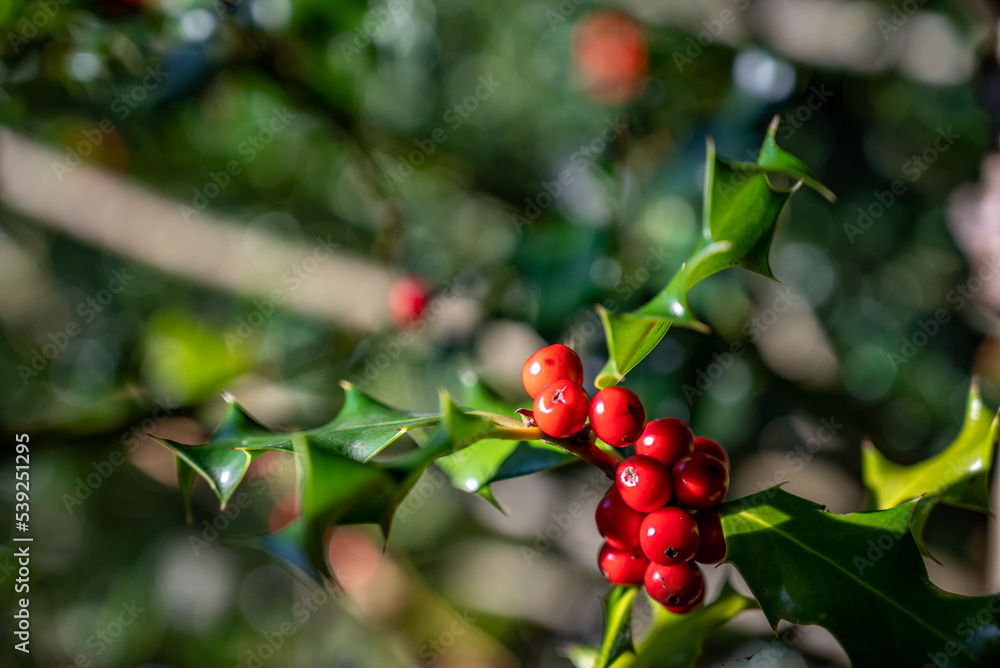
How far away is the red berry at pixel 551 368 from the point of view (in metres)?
0.71

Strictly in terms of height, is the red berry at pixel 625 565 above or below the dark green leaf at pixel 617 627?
above

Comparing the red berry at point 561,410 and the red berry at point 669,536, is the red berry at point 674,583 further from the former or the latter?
the red berry at point 561,410

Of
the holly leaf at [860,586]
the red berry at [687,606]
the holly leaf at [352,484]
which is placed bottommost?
the red berry at [687,606]

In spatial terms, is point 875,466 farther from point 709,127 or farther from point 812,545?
point 709,127

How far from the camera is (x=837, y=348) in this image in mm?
2203

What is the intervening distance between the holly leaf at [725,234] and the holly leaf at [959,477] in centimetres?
36

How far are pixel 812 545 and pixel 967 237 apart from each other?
4.41ft

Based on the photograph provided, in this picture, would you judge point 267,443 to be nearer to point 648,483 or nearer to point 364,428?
point 364,428

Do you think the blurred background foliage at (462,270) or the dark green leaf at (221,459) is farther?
the blurred background foliage at (462,270)

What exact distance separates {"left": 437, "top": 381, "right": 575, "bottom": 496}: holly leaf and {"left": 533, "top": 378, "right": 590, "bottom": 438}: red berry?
50mm

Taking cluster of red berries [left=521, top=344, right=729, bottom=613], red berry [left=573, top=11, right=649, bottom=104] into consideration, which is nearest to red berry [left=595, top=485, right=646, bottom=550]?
cluster of red berries [left=521, top=344, right=729, bottom=613]

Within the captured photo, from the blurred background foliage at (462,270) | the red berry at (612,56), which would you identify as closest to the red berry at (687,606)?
the blurred background foliage at (462,270)

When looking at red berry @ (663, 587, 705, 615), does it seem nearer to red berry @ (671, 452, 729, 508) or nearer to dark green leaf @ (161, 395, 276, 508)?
red berry @ (671, 452, 729, 508)

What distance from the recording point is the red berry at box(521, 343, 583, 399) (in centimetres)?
71
